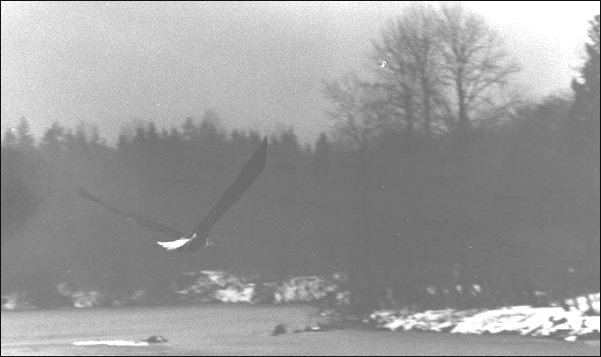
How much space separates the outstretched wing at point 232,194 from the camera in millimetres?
1725

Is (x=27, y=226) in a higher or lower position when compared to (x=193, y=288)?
higher

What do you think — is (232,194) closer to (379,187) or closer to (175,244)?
(175,244)

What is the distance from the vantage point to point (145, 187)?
2137 mm

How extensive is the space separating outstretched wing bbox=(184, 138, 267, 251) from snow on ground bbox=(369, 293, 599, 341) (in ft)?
2.92

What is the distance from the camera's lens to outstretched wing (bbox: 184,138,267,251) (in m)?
1.72

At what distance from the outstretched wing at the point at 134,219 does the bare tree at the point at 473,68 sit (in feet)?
2.80

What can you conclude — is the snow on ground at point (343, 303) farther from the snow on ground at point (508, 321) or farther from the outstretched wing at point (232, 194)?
the outstretched wing at point (232, 194)

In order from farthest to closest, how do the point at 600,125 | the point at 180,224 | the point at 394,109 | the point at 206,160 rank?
the point at 600,125, the point at 394,109, the point at 206,160, the point at 180,224

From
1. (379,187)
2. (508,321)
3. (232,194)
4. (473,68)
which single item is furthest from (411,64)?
(508,321)

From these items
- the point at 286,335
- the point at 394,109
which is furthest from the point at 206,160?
the point at 286,335

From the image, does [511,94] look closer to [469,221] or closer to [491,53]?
[491,53]

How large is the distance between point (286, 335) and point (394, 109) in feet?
2.41

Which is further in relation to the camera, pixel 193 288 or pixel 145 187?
pixel 193 288

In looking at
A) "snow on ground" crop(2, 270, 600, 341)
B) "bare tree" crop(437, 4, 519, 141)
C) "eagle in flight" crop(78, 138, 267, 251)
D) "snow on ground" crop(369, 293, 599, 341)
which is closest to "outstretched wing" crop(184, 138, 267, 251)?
"eagle in flight" crop(78, 138, 267, 251)
